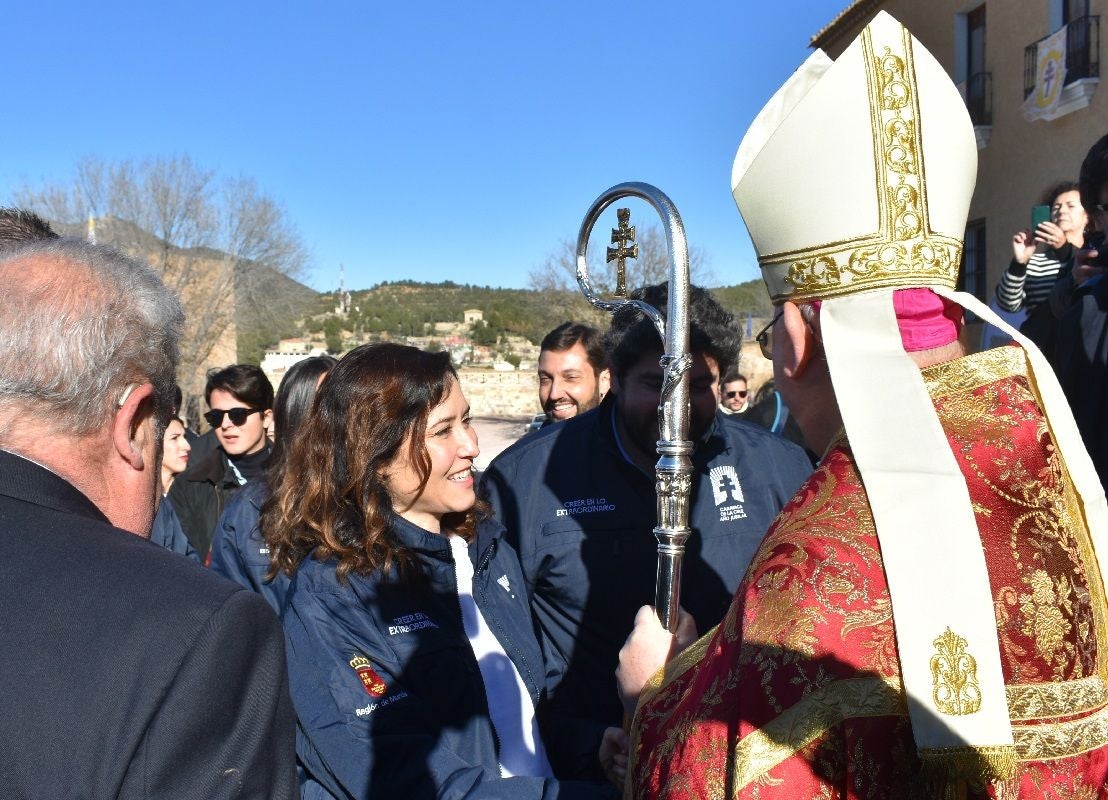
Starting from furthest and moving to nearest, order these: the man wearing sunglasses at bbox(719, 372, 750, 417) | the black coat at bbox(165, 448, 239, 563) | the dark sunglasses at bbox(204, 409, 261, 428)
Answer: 1. the man wearing sunglasses at bbox(719, 372, 750, 417)
2. the black coat at bbox(165, 448, 239, 563)
3. the dark sunglasses at bbox(204, 409, 261, 428)

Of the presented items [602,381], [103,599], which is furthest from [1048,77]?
[103,599]

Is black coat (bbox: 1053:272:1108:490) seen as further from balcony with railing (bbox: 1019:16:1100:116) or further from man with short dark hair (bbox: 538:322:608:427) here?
balcony with railing (bbox: 1019:16:1100:116)

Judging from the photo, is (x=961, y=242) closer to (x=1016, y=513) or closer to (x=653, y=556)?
(x=1016, y=513)

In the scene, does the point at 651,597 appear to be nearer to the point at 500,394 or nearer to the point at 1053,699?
the point at 1053,699

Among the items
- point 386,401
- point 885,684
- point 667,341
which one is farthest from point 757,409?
point 885,684

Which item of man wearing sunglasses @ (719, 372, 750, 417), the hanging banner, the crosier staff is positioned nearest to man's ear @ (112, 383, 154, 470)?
the crosier staff

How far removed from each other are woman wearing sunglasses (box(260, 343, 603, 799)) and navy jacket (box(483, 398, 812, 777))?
0.70 feet

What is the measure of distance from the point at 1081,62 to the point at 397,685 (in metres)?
15.6

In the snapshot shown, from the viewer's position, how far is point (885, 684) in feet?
4.84

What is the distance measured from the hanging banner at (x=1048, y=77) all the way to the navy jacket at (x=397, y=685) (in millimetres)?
15385

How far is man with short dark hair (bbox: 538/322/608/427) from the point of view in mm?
5449

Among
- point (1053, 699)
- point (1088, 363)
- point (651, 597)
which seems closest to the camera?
point (1053, 699)

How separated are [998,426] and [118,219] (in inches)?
1276

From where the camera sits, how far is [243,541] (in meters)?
3.86
